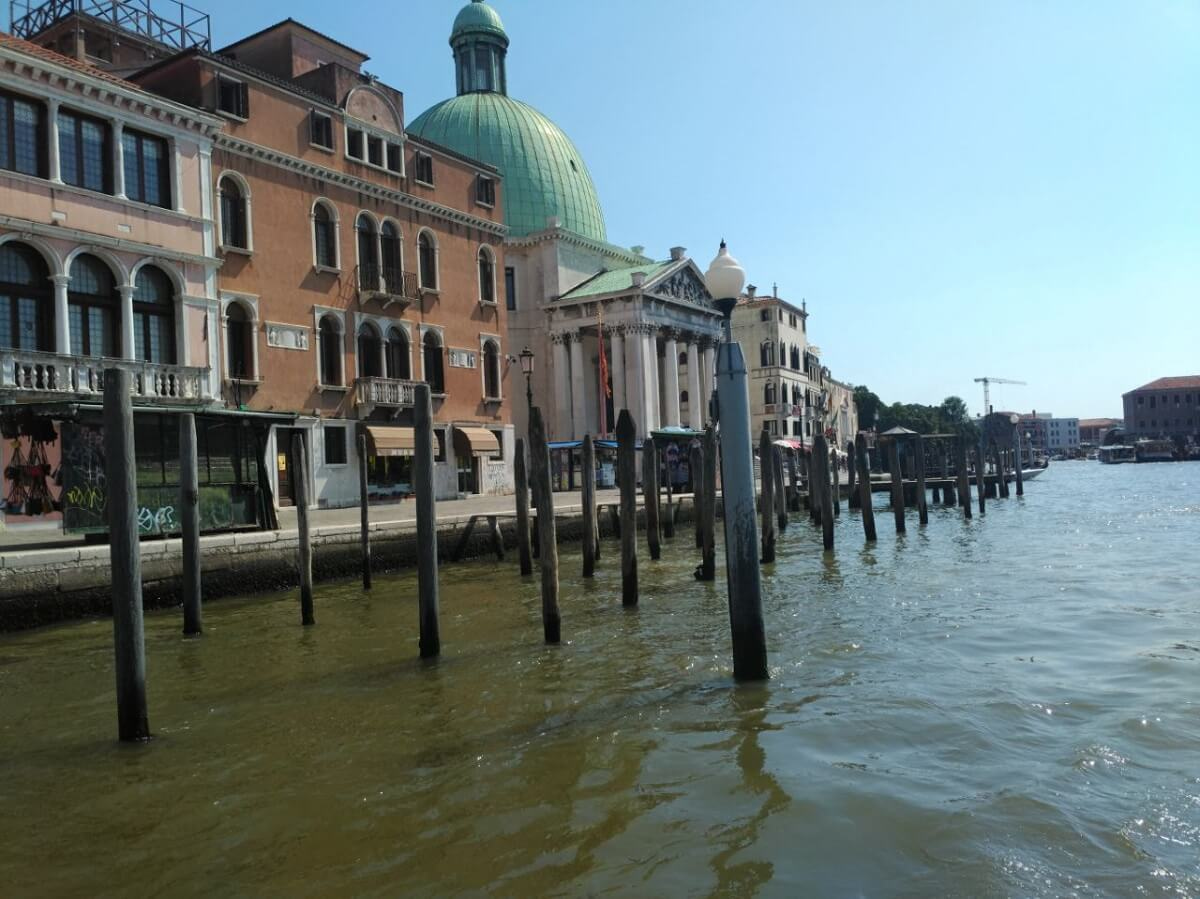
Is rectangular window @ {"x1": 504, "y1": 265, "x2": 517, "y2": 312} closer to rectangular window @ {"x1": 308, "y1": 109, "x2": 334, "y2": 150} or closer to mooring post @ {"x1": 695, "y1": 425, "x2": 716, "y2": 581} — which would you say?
rectangular window @ {"x1": 308, "y1": 109, "x2": 334, "y2": 150}

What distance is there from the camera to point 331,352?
26500 millimetres

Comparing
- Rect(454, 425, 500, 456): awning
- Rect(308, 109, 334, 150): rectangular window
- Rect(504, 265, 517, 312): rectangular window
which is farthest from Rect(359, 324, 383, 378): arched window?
Rect(504, 265, 517, 312): rectangular window

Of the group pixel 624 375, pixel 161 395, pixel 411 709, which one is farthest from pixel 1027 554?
pixel 624 375

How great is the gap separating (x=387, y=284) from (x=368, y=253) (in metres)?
1.03

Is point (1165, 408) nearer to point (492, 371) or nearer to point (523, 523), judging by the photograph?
point (492, 371)

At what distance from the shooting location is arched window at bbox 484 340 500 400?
3228cm

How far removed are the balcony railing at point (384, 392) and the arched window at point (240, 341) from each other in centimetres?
338

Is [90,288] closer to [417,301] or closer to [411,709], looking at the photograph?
[417,301]

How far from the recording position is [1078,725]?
20.3ft

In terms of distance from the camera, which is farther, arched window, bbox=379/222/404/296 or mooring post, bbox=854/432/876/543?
arched window, bbox=379/222/404/296

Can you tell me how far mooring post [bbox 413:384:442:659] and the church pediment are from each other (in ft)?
116

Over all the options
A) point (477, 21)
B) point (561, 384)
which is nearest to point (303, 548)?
point (561, 384)

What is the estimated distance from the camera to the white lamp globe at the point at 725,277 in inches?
279

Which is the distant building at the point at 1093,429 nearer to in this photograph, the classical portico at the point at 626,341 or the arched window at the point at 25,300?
the classical portico at the point at 626,341
